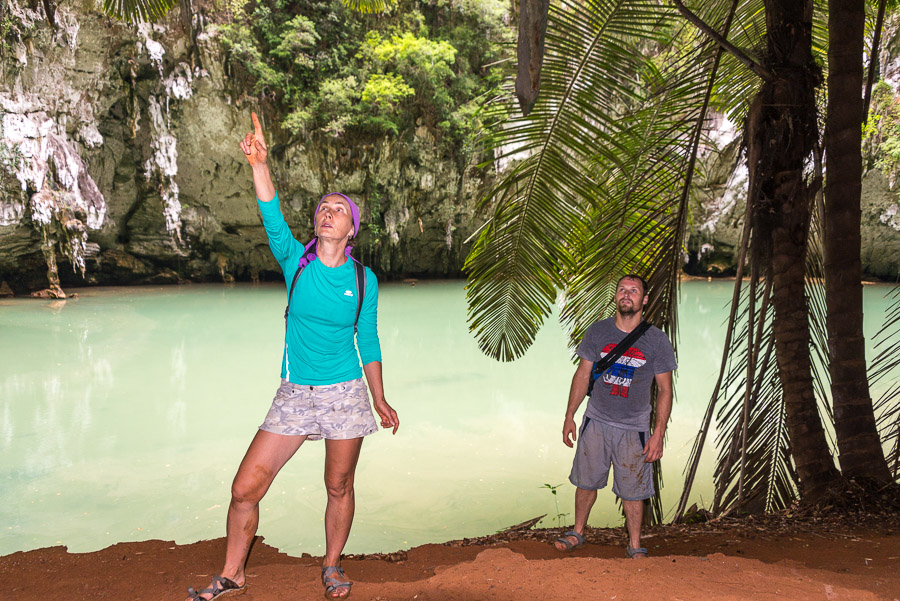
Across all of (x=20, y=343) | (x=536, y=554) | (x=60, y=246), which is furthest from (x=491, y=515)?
(x=60, y=246)

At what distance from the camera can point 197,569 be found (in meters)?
2.23

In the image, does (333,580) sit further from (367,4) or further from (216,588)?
(367,4)

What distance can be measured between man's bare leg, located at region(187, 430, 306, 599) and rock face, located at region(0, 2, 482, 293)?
44.9 ft

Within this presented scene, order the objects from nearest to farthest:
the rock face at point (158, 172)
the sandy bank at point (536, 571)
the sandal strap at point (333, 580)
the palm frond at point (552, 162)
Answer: the sandy bank at point (536, 571) < the sandal strap at point (333, 580) < the palm frond at point (552, 162) < the rock face at point (158, 172)

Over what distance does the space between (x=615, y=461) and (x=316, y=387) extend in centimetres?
127

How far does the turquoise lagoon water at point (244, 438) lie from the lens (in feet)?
14.4

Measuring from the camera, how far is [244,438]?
6.18 metres

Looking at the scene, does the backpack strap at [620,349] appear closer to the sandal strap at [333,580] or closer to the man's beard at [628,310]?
the man's beard at [628,310]

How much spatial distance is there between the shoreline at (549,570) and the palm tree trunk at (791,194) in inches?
13.7

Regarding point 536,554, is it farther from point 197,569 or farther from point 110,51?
point 110,51

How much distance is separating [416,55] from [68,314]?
35.3 ft

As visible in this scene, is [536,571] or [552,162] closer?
[536,571]

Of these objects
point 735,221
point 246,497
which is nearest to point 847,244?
point 246,497

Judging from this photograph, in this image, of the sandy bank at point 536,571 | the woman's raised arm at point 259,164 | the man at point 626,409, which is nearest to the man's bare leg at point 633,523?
the man at point 626,409
